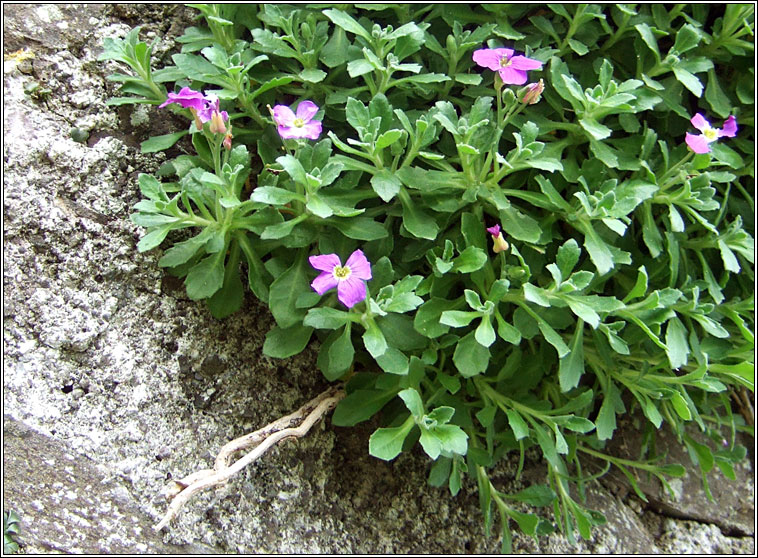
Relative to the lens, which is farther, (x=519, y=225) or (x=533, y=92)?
(x=519, y=225)

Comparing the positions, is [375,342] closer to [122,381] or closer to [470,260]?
[470,260]

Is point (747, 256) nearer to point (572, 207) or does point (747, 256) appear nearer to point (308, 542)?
point (572, 207)

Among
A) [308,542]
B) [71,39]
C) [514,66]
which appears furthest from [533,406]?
[71,39]

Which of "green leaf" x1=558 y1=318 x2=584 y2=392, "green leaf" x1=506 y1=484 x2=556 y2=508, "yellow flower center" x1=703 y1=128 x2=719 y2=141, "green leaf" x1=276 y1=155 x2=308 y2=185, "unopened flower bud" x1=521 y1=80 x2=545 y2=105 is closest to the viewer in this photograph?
"green leaf" x1=276 y1=155 x2=308 y2=185

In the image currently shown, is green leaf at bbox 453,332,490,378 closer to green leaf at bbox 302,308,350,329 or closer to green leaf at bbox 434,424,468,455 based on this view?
green leaf at bbox 434,424,468,455

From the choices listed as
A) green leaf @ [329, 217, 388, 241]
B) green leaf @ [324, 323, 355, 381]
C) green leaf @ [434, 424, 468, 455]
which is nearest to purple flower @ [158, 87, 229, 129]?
green leaf @ [329, 217, 388, 241]

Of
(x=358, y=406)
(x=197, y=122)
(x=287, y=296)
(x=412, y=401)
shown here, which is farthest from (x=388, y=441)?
(x=197, y=122)
